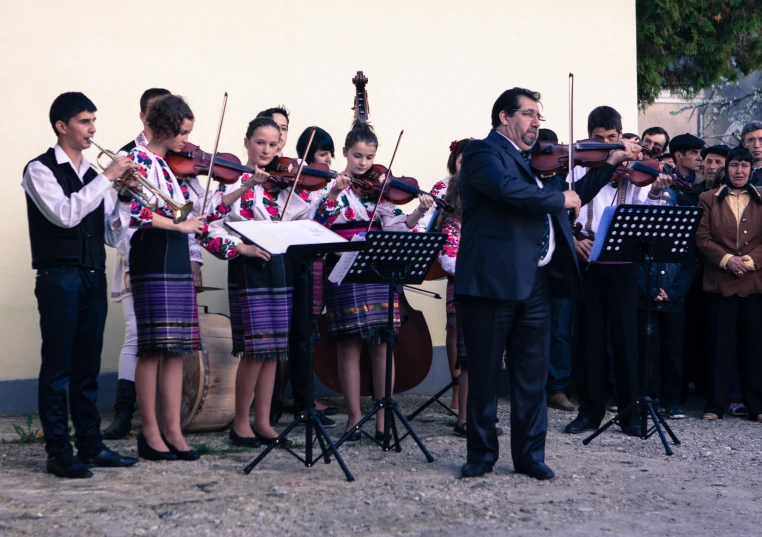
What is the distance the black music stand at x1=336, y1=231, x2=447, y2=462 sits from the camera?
4.99 m

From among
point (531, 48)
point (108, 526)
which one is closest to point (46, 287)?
point (108, 526)

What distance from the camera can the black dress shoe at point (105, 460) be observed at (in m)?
4.95

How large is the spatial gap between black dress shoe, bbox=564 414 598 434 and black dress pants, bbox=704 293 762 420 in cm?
114

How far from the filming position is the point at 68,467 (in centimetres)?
471

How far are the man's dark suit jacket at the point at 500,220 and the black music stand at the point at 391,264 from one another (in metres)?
0.29

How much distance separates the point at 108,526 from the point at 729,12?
10308 mm

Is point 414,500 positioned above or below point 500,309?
below

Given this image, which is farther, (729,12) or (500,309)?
(729,12)

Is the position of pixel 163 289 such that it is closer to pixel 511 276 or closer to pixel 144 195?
pixel 144 195

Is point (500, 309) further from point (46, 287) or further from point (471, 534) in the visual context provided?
point (46, 287)

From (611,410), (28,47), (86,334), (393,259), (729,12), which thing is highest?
(729,12)

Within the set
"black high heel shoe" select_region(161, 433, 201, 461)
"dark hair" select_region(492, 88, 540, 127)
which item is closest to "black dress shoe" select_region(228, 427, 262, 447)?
"black high heel shoe" select_region(161, 433, 201, 461)

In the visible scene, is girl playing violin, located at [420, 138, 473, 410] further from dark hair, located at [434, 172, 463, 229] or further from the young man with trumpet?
the young man with trumpet

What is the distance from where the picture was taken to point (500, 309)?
16.1ft
